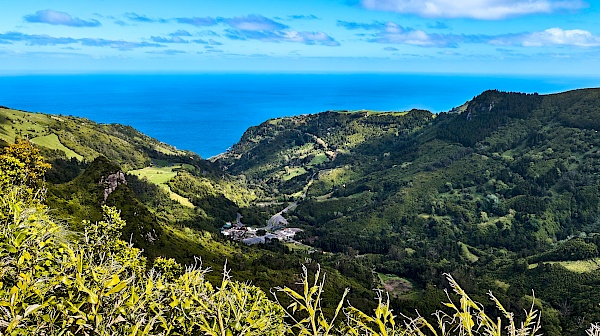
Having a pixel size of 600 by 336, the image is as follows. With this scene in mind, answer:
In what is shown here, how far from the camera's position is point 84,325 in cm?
627

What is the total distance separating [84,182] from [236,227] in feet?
242

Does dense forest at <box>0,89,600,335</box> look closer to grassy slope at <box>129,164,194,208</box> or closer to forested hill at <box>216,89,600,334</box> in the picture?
forested hill at <box>216,89,600,334</box>

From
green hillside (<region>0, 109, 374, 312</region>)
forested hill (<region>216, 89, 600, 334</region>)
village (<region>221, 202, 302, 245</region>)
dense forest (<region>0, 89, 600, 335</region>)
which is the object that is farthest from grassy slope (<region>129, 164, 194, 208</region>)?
forested hill (<region>216, 89, 600, 334</region>)

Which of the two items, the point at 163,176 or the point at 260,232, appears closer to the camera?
the point at 260,232

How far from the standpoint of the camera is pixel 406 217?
15962cm

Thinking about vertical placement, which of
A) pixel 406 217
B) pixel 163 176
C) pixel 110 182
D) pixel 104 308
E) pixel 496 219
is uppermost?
pixel 104 308

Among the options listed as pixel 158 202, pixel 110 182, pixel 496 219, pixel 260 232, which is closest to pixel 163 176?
pixel 158 202

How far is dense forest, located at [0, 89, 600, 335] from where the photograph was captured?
83625mm

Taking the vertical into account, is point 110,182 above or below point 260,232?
above

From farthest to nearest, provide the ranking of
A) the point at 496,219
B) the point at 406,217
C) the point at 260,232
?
1. the point at 406,217
2. the point at 496,219
3. the point at 260,232

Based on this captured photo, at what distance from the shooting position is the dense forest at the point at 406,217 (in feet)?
274

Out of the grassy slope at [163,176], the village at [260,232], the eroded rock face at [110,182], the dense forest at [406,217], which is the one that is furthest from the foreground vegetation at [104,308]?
the grassy slope at [163,176]

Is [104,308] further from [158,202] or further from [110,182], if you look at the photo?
[158,202]

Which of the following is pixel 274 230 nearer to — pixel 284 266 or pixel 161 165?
pixel 284 266
